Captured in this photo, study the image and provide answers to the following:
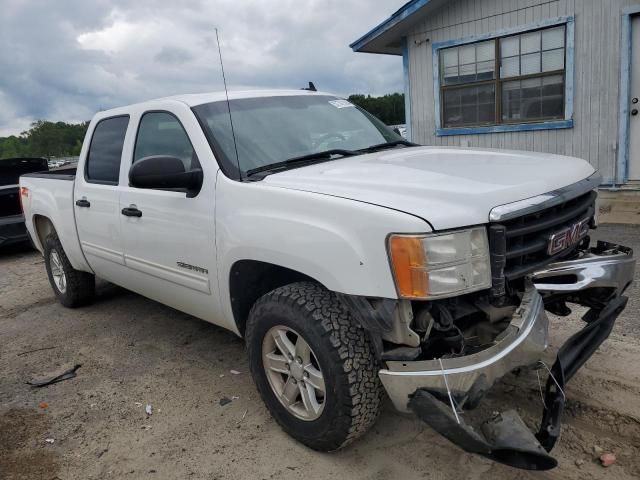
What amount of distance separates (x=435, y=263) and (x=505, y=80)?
763 cm

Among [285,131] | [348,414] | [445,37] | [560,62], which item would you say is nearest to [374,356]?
[348,414]

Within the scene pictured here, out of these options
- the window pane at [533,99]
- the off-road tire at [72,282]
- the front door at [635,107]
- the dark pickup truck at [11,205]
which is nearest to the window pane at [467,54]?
the window pane at [533,99]

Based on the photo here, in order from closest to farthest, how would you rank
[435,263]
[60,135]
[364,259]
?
[435,263] < [364,259] < [60,135]

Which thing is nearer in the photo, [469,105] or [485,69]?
[485,69]

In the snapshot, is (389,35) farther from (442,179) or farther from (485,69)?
(442,179)

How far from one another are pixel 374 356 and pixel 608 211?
20.8ft

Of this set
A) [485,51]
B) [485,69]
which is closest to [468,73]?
[485,69]

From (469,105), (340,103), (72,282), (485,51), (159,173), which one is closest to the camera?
(159,173)

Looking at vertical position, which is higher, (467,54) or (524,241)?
(467,54)

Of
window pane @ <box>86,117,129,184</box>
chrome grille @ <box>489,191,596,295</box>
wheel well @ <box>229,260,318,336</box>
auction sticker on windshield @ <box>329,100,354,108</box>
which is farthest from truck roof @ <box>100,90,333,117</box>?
chrome grille @ <box>489,191,596,295</box>

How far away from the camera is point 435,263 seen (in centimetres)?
221

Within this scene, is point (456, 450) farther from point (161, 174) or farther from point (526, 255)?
point (161, 174)

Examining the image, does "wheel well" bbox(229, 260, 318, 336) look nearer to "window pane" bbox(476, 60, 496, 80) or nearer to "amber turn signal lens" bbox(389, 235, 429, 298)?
"amber turn signal lens" bbox(389, 235, 429, 298)

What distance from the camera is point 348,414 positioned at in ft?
8.34
